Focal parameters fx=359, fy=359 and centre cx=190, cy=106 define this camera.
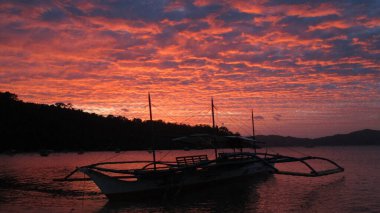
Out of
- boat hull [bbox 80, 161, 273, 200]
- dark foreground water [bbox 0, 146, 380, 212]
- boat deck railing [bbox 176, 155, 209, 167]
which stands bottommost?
dark foreground water [bbox 0, 146, 380, 212]

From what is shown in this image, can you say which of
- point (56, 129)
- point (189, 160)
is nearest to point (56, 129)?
point (56, 129)

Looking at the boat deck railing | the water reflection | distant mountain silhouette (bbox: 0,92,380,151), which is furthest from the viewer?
distant mountain silhouette (bbox: 0,92,380,151)

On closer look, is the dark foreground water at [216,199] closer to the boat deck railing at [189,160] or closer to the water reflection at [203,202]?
the water reflection at [203,202]

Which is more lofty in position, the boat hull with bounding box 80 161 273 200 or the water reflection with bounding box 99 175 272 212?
the boat hull with bounding box 80 161 273 200

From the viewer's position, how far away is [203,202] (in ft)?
89.9

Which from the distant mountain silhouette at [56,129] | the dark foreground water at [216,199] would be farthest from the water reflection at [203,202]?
the distant mountain silhouette at [56,129]

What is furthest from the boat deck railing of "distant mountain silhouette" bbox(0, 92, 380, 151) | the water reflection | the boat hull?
"distant mountain silhouette" bbox(0, 92, 380, 151)

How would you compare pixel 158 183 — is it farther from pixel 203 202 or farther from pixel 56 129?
pixel 56 129

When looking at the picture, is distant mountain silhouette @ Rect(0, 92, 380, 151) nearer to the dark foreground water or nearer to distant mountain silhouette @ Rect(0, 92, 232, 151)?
distant mountain silhouette @ Rect(0, 92, 232, 151)

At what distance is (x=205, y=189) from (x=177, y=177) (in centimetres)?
409

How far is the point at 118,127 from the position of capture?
197 metres

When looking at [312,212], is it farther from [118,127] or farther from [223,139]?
[118,127]

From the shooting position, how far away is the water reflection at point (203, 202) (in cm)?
2522

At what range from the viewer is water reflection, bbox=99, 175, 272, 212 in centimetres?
2522
